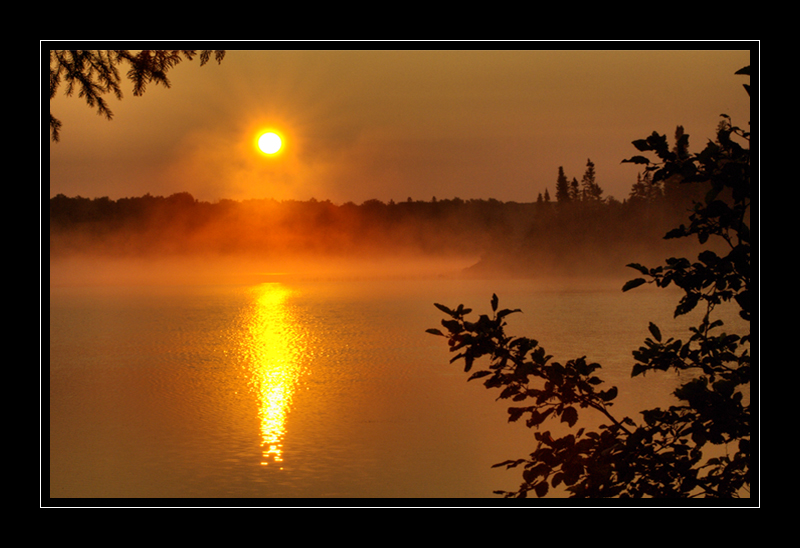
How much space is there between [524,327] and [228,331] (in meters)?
12.8

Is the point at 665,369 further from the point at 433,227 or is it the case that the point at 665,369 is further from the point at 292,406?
the point at 433,227

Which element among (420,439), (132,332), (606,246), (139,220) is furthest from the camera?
(139,220)

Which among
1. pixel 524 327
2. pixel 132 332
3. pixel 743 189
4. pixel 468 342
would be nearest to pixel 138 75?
pixel 468 342

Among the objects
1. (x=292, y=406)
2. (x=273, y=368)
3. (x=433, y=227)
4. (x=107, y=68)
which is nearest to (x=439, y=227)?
(x=433, y=227)

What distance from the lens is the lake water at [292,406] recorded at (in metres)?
10.6

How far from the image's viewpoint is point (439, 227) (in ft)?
249

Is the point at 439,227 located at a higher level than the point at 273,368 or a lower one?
higher

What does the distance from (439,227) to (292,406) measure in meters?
60.8

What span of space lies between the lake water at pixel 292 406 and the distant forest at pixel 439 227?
38681 millimetres

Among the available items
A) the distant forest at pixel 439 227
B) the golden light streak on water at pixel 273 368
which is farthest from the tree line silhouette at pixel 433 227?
the golden light streak on water at pixel 273 368

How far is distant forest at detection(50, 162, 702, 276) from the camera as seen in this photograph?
71.2 m

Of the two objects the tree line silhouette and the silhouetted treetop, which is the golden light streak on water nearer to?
the silhouetted treetop

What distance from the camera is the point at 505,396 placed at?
9.07 feet
